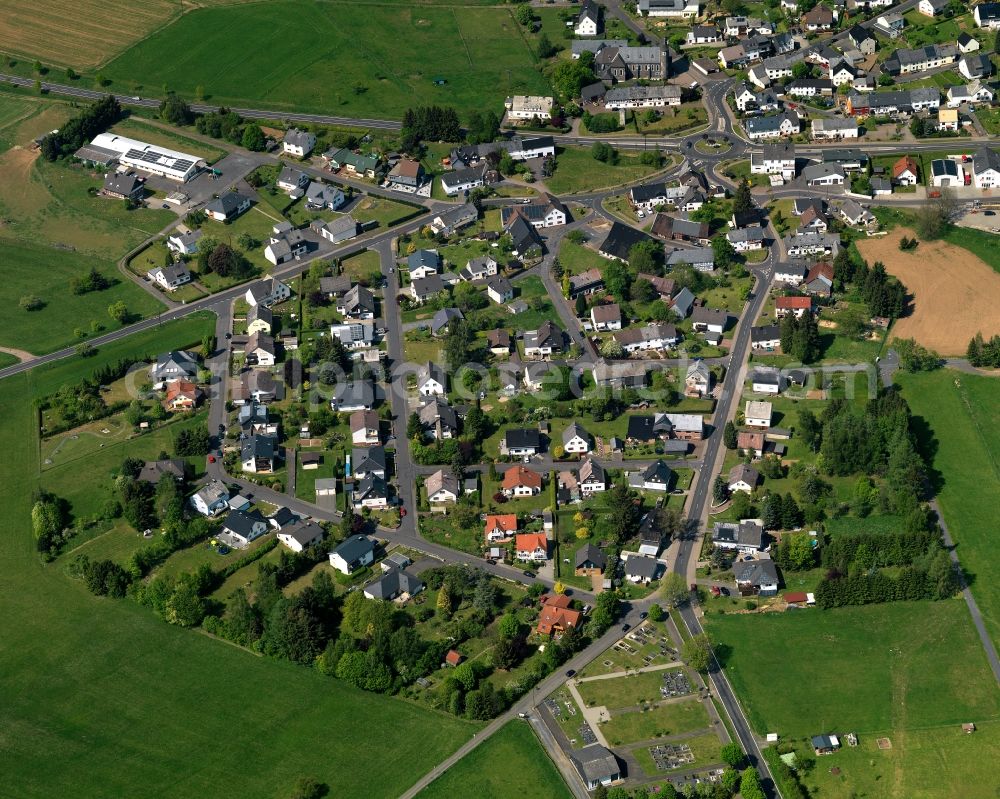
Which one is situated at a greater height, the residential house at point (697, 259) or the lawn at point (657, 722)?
the residential house at point (697, 259)

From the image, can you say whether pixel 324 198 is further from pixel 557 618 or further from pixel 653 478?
pixel 557 618

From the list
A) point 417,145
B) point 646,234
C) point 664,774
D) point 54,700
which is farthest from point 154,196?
point 664,774

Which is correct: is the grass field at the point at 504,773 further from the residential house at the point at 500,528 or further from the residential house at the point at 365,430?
the residential house at the point at 365,430

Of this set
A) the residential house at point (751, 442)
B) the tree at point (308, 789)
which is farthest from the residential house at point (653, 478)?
the tree at point (308, 789)

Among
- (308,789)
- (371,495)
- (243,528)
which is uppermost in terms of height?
(371,495)

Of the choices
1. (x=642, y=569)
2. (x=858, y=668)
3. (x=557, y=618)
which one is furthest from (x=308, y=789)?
(x=858, y=668)

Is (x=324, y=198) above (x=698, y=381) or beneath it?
above
